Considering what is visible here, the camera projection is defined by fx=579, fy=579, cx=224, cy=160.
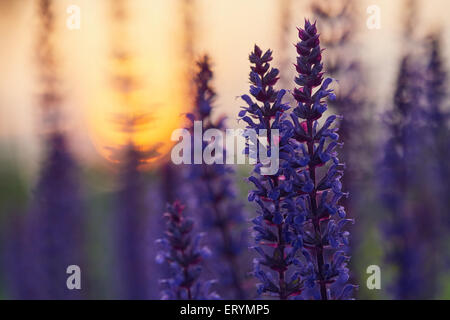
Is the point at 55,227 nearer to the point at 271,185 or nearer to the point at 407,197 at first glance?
the point at 407,197

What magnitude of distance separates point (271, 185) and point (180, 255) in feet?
2.58

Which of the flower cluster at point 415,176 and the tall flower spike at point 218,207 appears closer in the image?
the tall flower spike at point 218,207

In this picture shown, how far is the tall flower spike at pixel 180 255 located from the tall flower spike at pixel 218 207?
0.63m

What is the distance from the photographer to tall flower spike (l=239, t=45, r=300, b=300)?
2.96 metres

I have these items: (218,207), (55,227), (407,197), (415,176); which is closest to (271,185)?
(218,207)

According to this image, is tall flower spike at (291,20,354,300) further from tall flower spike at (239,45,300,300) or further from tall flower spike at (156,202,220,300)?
tall flower spike at (156,202,220,300)

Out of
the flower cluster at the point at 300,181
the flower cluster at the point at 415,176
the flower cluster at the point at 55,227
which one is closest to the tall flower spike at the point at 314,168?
the flower cluster at the point at 300,181

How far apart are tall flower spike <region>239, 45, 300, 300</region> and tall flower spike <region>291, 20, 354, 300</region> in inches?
2.8

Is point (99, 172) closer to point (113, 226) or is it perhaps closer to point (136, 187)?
point (113, 226)

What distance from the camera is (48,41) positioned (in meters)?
5.84

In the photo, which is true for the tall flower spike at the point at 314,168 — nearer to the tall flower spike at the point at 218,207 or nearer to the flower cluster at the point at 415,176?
the tall flower spike at the point at 218,207

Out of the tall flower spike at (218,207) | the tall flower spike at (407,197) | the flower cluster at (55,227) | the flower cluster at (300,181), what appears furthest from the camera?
the flower cluster at (55,227)

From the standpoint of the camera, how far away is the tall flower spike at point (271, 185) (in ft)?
9.71
